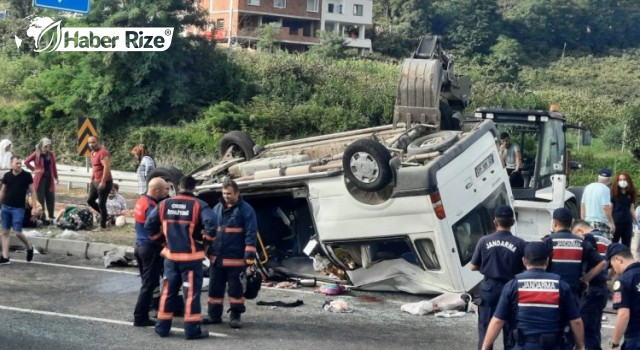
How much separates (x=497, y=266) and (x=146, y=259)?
3.74m

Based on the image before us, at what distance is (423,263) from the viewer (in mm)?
11359

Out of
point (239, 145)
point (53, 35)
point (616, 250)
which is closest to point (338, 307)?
point (239, 145)

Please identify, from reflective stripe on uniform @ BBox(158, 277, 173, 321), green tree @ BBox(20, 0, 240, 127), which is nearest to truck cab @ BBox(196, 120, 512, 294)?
reflective stripe on uniform @ BBox(158, 277, 173, 321)

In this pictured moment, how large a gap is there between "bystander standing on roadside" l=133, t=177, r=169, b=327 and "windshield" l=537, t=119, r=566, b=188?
7.19 m

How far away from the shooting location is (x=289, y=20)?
65.4 m

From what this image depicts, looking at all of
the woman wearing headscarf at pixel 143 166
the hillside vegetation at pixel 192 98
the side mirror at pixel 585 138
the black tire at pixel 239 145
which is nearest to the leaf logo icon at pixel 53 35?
the hillside vegetation at pixel 192 98

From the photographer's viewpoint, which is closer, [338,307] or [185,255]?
[185,255]

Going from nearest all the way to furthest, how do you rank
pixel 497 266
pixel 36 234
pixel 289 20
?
pixel 497 266 < pixel 36 234 < pixel 289 20

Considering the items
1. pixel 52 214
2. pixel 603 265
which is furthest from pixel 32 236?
pixel 603 265

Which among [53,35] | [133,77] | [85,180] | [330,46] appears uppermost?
[330,46]

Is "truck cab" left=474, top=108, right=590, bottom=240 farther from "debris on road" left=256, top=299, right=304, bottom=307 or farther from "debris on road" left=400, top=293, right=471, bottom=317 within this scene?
"debris on road" left=256, top=299, right=304, bottom=307

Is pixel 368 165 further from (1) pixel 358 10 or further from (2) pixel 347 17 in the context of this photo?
(1) pixel 358 10

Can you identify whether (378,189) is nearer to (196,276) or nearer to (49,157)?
(196,276)

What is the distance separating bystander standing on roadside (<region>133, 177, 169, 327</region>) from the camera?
32.2ft
